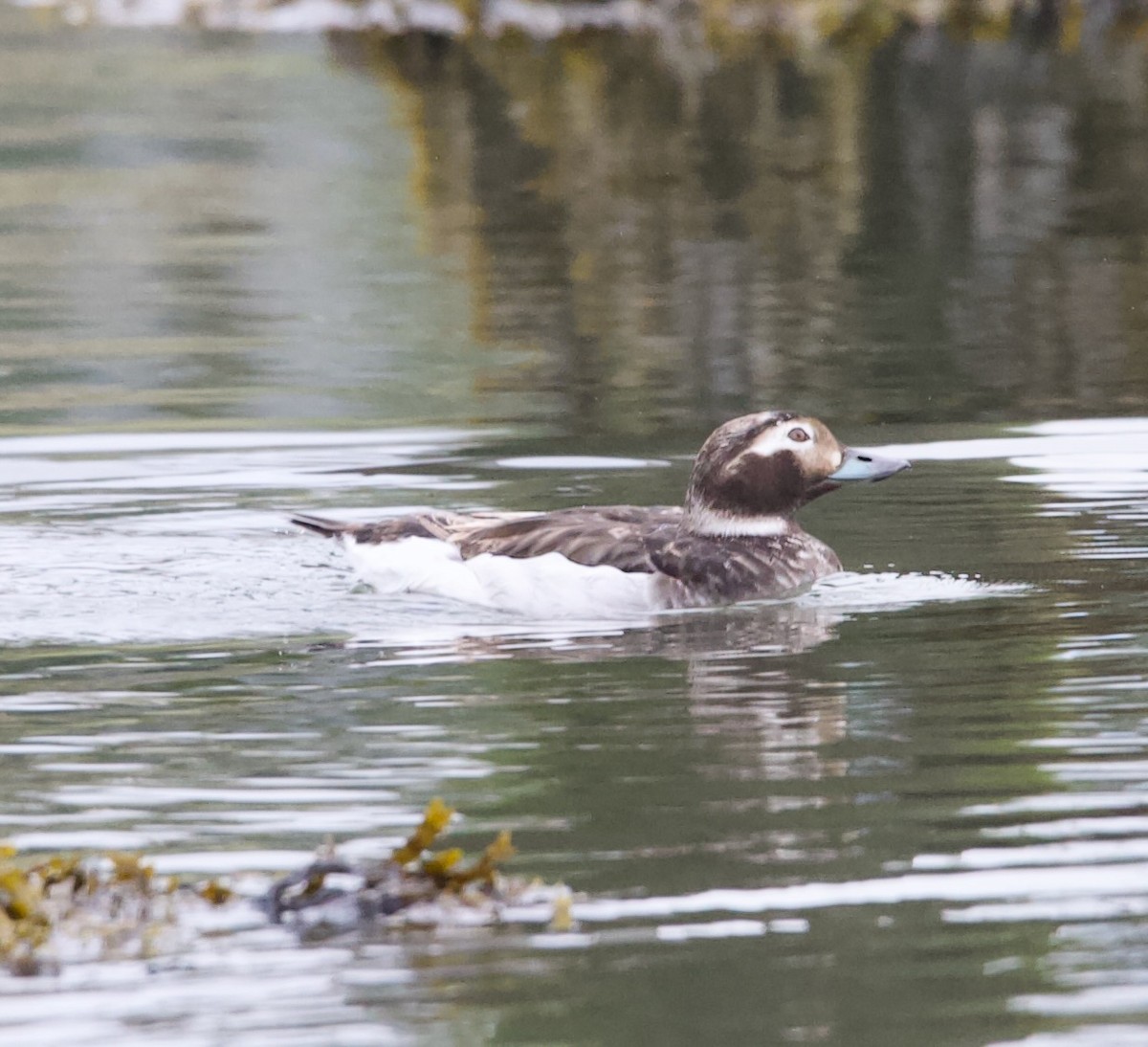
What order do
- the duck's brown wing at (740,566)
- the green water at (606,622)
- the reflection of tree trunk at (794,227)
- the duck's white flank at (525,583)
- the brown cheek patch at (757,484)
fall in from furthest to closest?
the reflection of tree trunk at (794,227), the brown cheek patch at (757,484), the duck's brown wing at (740,566), the duck's white flank at (525,583), the green water at (606,622)

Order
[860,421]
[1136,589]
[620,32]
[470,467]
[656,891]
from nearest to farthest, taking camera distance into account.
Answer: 1. [656,891]
2. [1136,589]
3. [470,467]
4. [860,421]
5. [620,32]

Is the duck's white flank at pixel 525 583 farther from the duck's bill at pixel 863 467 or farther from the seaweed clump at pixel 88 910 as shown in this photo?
the seaweed clump at pixel 88 910

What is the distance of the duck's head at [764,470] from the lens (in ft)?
38.2

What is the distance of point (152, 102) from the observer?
44156 mm

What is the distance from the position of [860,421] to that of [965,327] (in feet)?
13.5

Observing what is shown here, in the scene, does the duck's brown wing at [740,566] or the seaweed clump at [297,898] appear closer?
the seaweed clump at [297,898]

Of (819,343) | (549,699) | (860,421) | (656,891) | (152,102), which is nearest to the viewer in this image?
(656,891)

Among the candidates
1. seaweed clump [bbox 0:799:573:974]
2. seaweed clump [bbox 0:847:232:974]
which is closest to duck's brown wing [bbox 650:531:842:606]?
seaweed clump [bbox 0:799:573:974]

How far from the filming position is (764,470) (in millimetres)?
11656

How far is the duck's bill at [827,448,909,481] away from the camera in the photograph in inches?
458

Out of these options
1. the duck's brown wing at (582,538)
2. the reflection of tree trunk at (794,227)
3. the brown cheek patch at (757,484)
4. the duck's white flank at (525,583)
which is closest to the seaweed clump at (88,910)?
the duck's white flank at (525,583)

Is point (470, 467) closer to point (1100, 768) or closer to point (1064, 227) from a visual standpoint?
point (1100, 768)

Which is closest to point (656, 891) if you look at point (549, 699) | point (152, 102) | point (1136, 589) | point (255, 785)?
point (255, 785)

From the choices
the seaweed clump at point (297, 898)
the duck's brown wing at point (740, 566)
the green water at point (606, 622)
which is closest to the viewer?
the green water at point (606, 622)
